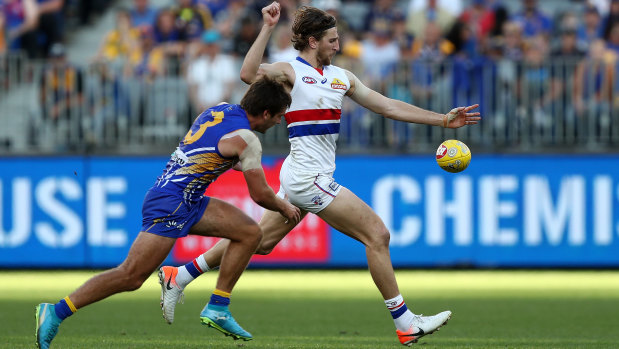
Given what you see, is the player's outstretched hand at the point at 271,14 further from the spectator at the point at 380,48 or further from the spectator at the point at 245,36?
the spectator at the point at 245,36

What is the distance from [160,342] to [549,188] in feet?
29.9

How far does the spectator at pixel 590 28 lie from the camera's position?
18.4m

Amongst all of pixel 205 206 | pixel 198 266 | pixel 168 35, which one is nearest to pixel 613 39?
pixel 168 35

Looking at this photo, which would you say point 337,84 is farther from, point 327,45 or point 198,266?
point 198,266

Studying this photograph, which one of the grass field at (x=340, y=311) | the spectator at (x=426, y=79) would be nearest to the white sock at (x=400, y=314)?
the grass field at (x=340, y=311)

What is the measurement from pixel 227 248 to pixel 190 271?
23.0 inches

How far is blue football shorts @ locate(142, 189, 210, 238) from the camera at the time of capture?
798 cm

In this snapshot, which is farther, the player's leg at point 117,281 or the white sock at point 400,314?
the white sock at point 400,314

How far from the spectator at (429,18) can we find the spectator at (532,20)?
1.43 meters

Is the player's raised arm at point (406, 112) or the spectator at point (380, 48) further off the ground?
the spectator at point (380, 48)

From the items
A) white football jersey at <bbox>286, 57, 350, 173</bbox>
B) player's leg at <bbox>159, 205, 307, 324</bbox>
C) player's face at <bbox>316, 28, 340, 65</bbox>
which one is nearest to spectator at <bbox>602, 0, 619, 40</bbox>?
player's face at <bbox>316, 28, 340, 65</bbox>

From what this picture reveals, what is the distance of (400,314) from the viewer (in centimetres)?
849

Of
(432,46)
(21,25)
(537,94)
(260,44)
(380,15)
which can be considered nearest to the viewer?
(260,44)

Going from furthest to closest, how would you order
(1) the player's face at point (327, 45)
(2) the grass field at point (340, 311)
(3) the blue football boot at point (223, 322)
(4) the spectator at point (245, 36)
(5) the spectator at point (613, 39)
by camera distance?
1. (5) the spectator at point (613, 39)
2. (4) the spectator at point (245, 36)
3. (2) the grass field at point (340, 311)
4. (1) the player's face at point (327, 45)
5. (3) the blue football boot at point (223, 322)
